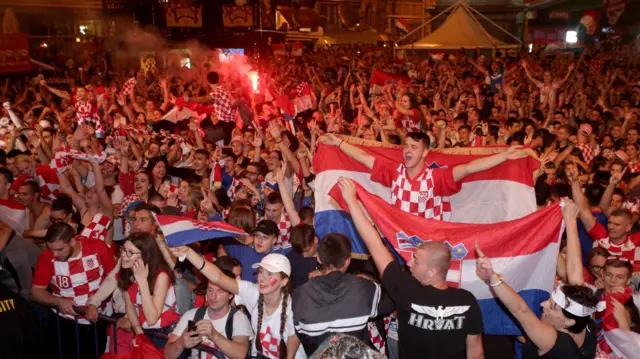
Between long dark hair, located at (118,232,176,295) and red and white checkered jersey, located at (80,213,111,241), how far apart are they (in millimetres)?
1652

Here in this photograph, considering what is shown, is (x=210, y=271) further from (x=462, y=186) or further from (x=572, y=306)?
(x=462, y=186)

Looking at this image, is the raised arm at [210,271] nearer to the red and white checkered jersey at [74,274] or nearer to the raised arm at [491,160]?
the red and white checkered jersey at [74,274]

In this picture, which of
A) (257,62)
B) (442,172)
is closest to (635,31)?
(257,62)

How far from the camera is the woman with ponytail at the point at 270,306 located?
4.18 m

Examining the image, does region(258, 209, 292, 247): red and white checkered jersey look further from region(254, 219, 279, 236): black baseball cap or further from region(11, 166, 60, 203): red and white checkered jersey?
region(11, 166, 60, 203): red and white checkered jersey

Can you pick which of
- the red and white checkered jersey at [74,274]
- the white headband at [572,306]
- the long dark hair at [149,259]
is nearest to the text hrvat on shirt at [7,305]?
the long dark hair at [149,259]

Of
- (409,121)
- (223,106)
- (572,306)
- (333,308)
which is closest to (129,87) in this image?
(223,106)

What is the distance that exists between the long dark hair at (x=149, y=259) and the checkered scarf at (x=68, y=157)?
8.93ft

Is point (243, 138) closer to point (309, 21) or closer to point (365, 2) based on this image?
point (309, 21)

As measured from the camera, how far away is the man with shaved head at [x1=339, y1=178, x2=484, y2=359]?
12.2 feet

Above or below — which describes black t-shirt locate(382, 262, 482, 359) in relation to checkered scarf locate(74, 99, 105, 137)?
below

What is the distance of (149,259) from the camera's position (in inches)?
189

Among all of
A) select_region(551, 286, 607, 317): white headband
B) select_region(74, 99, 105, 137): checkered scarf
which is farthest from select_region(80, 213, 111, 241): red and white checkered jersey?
select_region(74, 99, 105, 137): checkered scarf

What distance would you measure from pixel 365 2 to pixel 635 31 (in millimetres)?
21375
